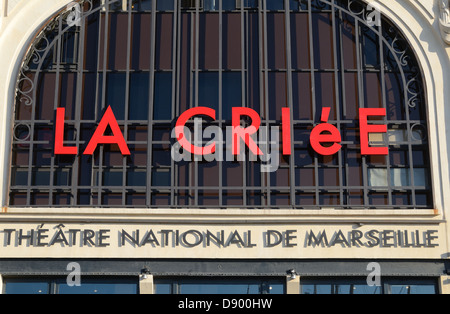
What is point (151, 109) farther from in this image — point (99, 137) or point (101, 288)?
point (101, 288)

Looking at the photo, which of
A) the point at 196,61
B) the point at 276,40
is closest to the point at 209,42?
the point at 196,61

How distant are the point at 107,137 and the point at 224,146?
3.39m

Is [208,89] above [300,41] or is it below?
below

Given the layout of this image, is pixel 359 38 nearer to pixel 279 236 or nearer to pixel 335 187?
pixel 335 187

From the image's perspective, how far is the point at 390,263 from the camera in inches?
945

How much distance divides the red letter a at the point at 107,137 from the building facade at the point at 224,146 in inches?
2.3

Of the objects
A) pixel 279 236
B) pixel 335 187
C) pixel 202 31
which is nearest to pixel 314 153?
pixel 335 187

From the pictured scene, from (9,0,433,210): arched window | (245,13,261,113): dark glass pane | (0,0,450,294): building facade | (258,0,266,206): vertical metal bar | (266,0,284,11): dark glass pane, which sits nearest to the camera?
(0,0,450,294): building facade

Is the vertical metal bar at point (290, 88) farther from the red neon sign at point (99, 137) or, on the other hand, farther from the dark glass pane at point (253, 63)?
the red neon sign at point (99, 137)

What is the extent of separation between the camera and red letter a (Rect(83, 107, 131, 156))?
24844mm

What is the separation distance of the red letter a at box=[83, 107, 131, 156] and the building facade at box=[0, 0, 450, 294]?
0.06 meters

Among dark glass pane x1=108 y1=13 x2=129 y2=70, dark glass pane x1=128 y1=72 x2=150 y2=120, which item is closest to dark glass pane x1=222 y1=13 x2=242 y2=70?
dark glass pane x1=128 y1=72 x2=150 y2=120

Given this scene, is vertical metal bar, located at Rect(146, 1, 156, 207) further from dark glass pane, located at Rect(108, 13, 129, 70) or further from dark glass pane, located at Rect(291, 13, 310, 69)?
dark glass pane, located at Rect(291, 13, 310, 69)

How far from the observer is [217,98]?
25.7 m
